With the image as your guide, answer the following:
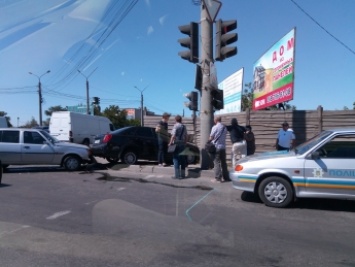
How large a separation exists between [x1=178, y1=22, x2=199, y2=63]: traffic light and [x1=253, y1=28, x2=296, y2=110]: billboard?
4.46 metres

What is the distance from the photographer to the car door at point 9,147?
12.3m

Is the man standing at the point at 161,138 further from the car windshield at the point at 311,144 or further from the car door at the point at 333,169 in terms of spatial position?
the car door at the point at 333,169

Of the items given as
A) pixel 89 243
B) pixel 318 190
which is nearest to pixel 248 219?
pixel 318 190

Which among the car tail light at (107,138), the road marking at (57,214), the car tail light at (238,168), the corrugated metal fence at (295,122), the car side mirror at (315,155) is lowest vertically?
the road marking at (57,214)

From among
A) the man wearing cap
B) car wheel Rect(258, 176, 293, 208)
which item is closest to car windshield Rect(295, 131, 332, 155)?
car wheel Rect(258, 176, 293, 208)

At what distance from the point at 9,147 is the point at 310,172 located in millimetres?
9349

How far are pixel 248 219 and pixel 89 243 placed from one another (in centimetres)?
282

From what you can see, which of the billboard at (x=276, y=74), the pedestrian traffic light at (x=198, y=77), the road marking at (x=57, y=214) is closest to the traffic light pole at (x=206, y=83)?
the pedestrian traffic light at (x=198, y=77)

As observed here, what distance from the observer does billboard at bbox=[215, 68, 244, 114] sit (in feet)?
65.8

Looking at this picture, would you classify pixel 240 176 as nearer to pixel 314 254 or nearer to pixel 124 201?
pixel 124 201

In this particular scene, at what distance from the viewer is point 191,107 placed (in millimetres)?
12094

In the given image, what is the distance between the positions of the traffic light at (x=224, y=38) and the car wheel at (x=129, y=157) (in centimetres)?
460

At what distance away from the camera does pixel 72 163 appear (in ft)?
42.1

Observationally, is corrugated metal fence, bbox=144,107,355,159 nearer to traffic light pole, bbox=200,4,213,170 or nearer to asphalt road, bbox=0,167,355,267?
traffic light pole, bbox=200,4,213,170
